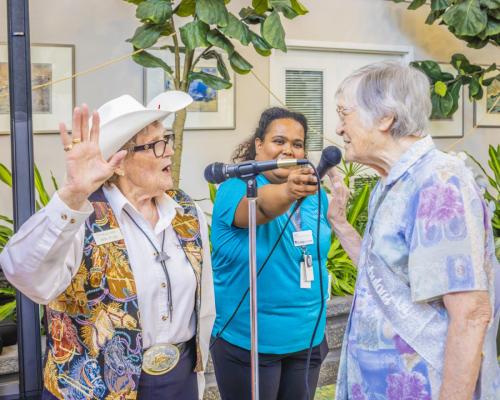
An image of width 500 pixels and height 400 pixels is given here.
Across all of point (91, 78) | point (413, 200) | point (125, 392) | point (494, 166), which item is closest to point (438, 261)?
point (413, 200)

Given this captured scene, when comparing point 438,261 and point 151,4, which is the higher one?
point 151,4

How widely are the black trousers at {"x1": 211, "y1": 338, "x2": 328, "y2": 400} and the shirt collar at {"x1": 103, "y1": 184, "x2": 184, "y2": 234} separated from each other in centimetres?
59

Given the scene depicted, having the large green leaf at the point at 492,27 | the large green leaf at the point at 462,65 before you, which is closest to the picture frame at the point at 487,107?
the large green leaf at the point at 462,65

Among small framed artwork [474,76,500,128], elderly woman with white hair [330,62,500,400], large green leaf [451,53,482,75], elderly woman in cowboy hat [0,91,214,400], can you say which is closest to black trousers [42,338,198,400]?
elderly woman in cowboy hat [0,91,214,400]

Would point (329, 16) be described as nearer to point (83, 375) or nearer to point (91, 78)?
point (91, 78)

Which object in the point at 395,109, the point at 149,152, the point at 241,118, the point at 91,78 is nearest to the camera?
the point at 395,109

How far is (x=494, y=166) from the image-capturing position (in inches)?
194

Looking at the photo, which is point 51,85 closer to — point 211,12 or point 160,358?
point 211,12

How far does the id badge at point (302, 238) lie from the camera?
2.20m

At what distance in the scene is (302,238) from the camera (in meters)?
2.21

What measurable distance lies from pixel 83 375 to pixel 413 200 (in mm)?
917

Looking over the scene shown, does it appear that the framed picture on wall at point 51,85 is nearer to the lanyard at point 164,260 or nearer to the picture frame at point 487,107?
the lanyard at point 164,260

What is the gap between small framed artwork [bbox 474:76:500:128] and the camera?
5711 mm

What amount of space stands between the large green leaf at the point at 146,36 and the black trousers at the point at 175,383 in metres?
2.03
